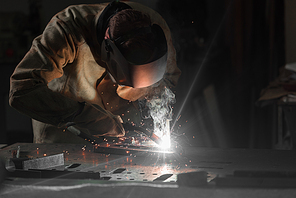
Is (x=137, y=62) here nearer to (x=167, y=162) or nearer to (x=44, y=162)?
(x=167, y=162)

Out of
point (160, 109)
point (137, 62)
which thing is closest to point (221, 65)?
point (160, 109)

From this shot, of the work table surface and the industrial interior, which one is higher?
the industrial interior

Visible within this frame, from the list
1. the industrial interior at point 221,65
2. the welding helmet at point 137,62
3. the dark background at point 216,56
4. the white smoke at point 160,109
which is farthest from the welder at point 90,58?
the dark background at point 216,56

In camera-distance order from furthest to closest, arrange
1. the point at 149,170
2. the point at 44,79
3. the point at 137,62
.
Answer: the point at 44,79 < the point at 137,62 < the point at 149,170

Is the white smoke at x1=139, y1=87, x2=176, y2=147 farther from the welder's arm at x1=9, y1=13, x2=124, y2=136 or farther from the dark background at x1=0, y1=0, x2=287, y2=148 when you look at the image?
the dark background at x1=0, y1=0, x2=287, y2=148

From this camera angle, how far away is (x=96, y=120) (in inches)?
52.4

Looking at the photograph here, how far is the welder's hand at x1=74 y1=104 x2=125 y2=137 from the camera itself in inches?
52.0

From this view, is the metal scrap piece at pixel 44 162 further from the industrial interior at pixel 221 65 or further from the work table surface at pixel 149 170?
the industrial interior at pixel 221 65

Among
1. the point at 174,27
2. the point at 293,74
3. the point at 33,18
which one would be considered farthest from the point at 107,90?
the point at 293,74

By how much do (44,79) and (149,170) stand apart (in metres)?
0.64

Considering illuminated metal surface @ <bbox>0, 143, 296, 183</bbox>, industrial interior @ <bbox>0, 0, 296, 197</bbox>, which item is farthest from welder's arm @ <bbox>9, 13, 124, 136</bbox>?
industrial interior @ <bbox>0, 0, 296, 197</bbox>

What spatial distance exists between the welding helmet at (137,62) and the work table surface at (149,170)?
1.11 feet

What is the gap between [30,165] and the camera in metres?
1.13

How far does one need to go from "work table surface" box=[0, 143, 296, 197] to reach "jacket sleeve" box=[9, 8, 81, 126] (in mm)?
218
